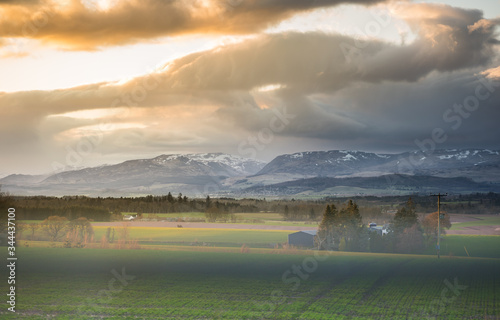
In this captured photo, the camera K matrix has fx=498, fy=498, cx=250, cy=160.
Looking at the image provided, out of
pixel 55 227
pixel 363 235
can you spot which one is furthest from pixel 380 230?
pixel 55 227

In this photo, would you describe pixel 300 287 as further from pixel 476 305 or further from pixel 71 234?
pixel 71 234

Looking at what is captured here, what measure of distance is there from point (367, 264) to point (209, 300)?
38.2 meters

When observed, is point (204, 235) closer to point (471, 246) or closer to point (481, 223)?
point (471, 246)

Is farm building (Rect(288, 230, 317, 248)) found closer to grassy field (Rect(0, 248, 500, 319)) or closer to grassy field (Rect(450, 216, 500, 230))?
grassy field (Rect(0, 248, 500, 319))

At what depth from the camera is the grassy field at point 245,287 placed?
43.9 m

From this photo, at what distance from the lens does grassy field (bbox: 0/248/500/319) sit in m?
43.9

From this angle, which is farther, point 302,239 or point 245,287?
point 302,239

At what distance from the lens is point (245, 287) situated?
183 ft

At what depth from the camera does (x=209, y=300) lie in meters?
48.4

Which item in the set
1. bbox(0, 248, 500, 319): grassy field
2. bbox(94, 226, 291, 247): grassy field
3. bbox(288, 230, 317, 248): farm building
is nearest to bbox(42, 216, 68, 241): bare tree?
bbox(94, 226, 291, 247): grassy field

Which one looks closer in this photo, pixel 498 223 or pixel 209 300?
pixel 209 300

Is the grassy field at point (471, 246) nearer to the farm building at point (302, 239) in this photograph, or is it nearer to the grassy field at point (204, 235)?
the farm building at point (302, 239)

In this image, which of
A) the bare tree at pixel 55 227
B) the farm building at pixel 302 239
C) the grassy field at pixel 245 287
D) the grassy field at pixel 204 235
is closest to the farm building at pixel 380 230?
the farm building at pixel 302 239

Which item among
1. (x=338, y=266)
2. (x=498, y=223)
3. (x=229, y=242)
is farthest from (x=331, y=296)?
(x=498, y=223)
